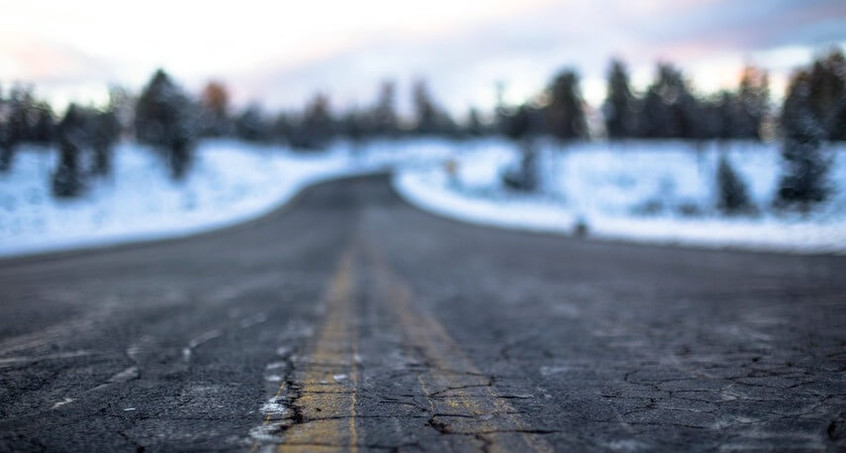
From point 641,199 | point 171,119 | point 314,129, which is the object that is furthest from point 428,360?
point 314,129

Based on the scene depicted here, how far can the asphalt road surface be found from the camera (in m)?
2.50

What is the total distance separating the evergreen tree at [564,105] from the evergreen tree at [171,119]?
5076cm

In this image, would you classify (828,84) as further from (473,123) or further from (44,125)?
(44,125)

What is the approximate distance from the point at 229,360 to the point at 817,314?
5.74 metres

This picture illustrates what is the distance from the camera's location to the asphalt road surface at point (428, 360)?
2496mm

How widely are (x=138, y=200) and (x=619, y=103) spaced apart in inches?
3046

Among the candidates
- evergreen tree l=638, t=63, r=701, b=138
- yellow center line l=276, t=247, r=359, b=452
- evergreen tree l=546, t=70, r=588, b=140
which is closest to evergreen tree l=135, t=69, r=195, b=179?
yellow center line l=276, t=247, r=359, b=452

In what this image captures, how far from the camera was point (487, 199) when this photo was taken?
34719mm

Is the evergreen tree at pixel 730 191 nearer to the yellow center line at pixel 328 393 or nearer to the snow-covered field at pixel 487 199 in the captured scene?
the snow-covered field at pixel 487 199

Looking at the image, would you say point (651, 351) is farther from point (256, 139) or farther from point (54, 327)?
point (256, 139)

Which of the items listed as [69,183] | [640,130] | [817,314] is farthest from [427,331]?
[640,130]

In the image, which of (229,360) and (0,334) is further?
(0,334)

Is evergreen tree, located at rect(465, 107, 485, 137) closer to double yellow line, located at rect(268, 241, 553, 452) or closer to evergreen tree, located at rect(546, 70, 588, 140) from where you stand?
evergreen tree, located at rect(546, 70, 588, 140)

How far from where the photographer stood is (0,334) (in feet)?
15.4
